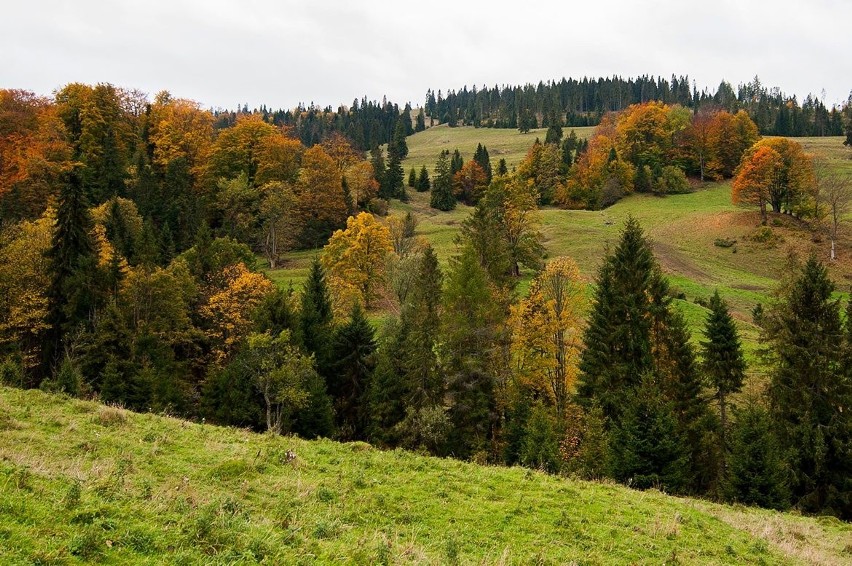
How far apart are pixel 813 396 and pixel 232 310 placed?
1680 inches

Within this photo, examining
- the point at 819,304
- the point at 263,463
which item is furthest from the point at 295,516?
the point at 819,304

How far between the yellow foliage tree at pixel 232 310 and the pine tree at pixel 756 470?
3567cm

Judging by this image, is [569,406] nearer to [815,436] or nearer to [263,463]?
[815,436]

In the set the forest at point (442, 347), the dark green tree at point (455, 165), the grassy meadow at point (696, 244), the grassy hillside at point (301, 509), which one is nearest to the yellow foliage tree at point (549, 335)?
the forest at point (442, 347)

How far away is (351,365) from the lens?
4481 cm

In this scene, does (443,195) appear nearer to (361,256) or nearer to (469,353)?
(361,256)

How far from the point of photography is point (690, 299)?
5925cm

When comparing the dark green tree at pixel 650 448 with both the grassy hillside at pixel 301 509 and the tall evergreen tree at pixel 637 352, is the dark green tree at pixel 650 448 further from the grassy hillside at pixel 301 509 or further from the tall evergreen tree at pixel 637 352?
the grassy hillside at pixel 301 509

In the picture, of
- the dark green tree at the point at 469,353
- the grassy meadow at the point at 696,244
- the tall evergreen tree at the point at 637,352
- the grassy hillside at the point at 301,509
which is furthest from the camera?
the grassy meadow at the point at 696,244

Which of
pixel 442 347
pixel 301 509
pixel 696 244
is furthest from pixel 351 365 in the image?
pixel 696 244

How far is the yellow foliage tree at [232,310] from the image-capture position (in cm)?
4538

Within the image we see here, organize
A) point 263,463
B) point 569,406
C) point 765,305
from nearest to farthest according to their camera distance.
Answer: point 263,463
point 569,406
point 765,305

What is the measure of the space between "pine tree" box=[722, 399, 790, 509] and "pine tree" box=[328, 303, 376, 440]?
26.4 m

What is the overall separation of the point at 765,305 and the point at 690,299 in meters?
7.40
